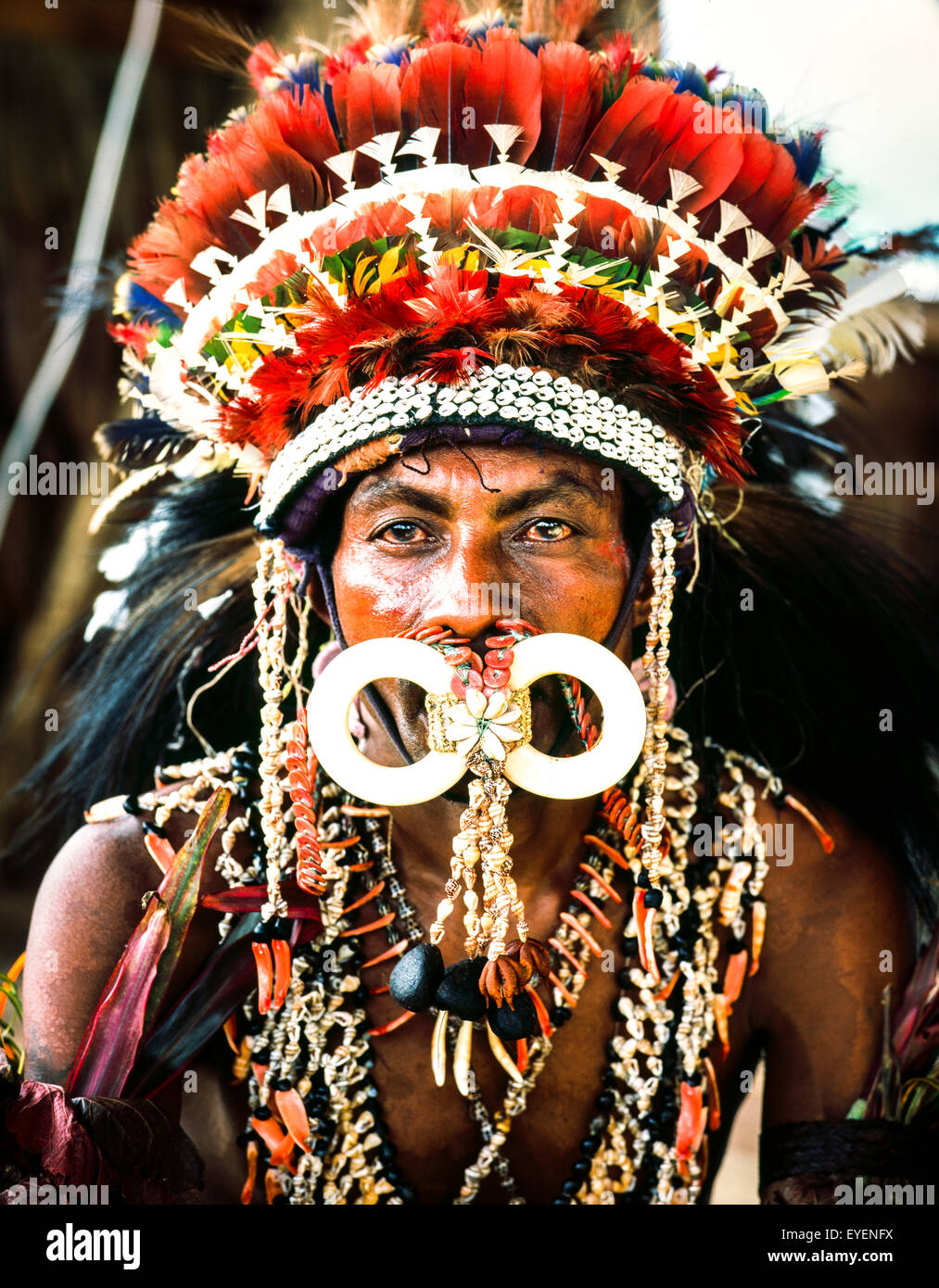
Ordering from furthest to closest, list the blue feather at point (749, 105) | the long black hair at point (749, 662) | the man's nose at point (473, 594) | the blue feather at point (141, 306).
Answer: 1. the long black hair at point (749, 662)
2. the blue feather at point (141, 306)
3. the blue feather at point (749, 105)
4. the man's nose at point (473, 594)

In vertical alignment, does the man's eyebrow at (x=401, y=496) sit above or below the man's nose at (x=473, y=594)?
above

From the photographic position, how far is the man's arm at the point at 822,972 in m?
2.13

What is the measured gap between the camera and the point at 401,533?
1.85m

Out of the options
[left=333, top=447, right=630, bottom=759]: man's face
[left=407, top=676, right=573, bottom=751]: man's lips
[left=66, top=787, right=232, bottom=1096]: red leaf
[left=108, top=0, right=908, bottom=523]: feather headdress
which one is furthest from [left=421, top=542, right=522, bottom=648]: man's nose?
[left=66, top=787, right=232, bottom=1096]: red leaf

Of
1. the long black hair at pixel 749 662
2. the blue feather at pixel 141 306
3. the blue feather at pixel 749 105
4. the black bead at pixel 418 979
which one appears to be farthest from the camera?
the long black hair at pixel 749 662

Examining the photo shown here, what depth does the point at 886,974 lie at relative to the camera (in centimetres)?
217

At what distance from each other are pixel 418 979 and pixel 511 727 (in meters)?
0.38

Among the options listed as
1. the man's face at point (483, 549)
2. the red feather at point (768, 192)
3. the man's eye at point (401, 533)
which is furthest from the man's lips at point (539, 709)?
the red feather at point (768, 192)

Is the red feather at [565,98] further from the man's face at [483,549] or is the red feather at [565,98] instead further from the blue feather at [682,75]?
the man's face at [483,549]

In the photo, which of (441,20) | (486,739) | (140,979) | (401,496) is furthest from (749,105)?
(140,979)

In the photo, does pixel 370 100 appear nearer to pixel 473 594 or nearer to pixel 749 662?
pixel 473 594

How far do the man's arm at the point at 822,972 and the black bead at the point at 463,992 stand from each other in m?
0.80

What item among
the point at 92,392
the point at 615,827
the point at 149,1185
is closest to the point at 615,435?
the point at 615,827

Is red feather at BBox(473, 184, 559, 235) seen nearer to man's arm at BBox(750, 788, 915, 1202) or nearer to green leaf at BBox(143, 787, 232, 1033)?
green leaf at BBox(143, 787, 232, 1033)
